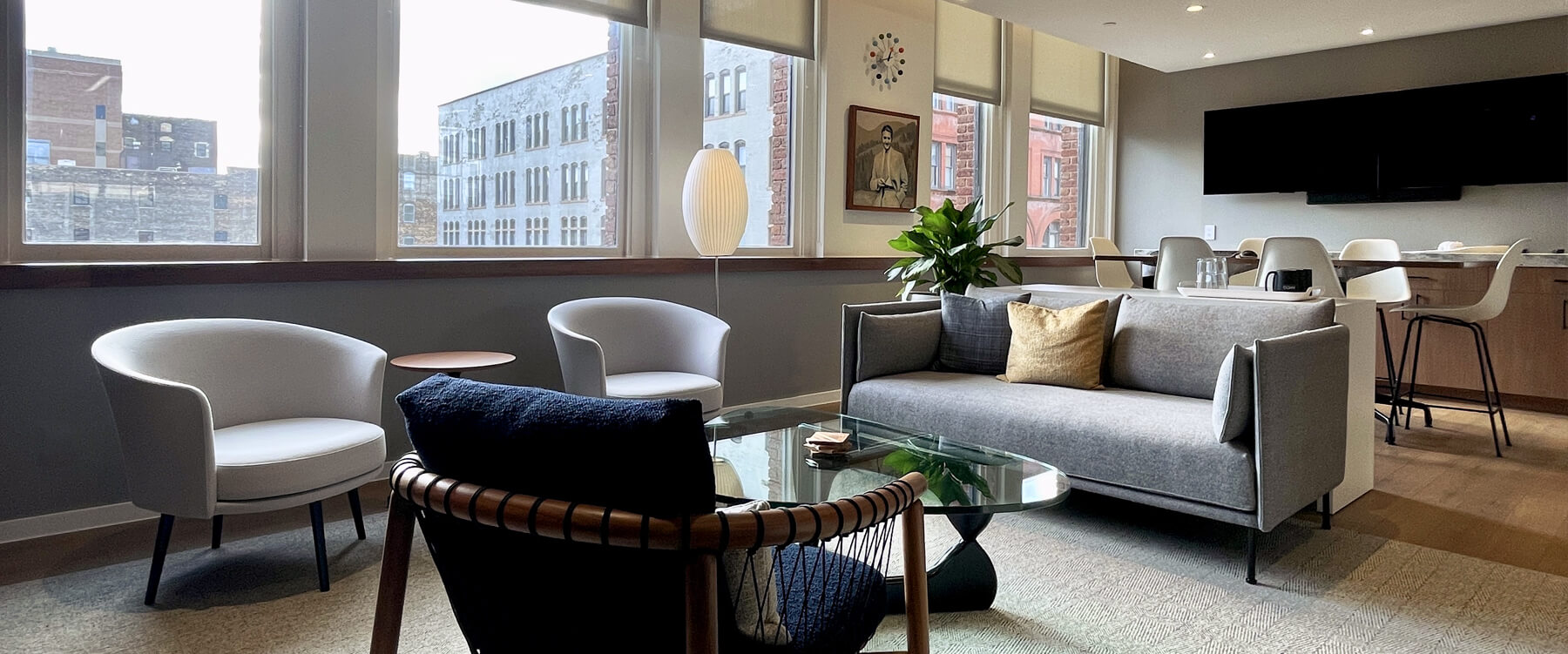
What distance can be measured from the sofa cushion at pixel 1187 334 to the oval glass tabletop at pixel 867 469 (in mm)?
1129

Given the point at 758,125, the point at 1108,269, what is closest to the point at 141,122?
the point at 758,125

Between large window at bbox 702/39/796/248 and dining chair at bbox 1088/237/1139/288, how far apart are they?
2.06 meters

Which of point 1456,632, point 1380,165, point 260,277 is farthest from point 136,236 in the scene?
point 1380,165

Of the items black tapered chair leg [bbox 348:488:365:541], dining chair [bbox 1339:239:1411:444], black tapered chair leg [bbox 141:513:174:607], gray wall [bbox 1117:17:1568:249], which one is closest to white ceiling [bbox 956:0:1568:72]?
gray wall [bbox 1117:17:1568:249]

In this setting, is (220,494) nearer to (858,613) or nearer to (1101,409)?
(858,613)

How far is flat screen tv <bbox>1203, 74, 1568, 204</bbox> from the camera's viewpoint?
227 inches

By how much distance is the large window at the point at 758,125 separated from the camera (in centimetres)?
495

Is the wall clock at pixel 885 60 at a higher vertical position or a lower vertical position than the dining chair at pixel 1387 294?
higher

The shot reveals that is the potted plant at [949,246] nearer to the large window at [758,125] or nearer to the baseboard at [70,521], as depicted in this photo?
the large window at [758,125]

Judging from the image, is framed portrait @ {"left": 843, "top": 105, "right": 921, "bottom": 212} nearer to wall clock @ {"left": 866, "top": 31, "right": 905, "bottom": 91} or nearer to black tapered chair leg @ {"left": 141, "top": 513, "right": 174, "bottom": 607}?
wall clock @ {"left": 866, "top": 31, "right": 905, "bottom": 91}

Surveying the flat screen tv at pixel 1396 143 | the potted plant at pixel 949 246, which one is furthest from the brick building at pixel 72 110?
the flat screen tv at pixel 1396 143

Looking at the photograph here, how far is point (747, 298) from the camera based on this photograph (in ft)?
16.2

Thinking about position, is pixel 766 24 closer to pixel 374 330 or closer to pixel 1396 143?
pixel 374 330

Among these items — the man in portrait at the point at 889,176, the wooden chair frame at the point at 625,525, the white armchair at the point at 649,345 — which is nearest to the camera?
the wooden chair frame at the point at 625,525
